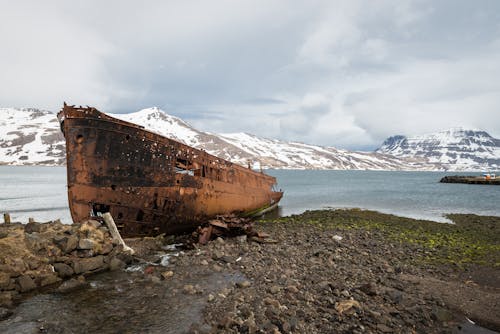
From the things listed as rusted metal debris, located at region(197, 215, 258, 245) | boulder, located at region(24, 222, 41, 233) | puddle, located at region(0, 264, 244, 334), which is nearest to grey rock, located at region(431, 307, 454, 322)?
puddle, located at region(0, 264, 244, 334)

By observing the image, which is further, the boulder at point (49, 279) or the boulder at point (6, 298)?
the boulder at point (49, 279)

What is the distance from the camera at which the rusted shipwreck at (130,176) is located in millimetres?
11234

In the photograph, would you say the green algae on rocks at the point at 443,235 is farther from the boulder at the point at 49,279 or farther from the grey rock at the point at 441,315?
the boulder at the point at 49,279

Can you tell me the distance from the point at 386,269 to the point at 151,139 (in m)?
10.7

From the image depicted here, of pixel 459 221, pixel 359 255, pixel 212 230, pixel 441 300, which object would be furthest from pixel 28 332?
pixel 459 221

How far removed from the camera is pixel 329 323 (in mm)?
5941

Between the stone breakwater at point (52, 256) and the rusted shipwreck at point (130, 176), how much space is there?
1408mm

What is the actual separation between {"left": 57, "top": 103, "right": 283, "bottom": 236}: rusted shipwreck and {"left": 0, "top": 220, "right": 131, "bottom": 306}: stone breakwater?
4.62 ft

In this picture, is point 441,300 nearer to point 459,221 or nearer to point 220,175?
point 220,175

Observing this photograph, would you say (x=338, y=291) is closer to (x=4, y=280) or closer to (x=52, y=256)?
(x=52, y=256)

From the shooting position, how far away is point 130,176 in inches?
464

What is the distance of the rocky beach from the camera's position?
608 centimetres

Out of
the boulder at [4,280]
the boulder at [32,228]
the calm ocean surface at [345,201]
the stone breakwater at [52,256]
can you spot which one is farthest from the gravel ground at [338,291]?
the calm ocean surface at [345,201]

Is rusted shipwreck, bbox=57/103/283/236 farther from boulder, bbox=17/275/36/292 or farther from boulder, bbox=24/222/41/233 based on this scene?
boulder, bbox=17/275/36/292
